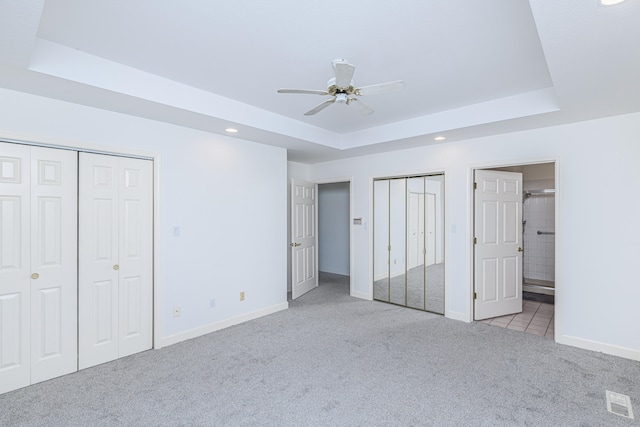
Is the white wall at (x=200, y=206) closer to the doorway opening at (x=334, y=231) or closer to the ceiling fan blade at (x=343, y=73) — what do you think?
the ceiling fan blade at (x=343, y=73)

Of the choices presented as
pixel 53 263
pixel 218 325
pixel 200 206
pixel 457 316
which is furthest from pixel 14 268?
pixel 457 316

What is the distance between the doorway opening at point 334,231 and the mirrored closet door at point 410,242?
185 cm

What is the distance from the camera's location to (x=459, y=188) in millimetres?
4258

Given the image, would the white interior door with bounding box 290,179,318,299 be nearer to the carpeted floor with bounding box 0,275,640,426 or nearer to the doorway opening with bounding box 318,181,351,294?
the doorway opening with bounding box 318,181,351,294

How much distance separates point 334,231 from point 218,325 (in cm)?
390

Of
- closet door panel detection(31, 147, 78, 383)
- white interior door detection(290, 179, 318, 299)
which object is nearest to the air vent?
white interior door detection(290, 179, 318, 299)

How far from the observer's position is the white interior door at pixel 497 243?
4.20 metres

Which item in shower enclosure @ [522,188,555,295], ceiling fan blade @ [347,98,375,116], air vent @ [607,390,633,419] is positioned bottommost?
air vent @ [607,390,633,419]

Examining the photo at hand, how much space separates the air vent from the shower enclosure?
10.7 ft

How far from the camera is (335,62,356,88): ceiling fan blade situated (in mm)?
2010

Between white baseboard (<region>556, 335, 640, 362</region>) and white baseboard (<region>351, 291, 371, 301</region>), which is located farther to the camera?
white baseboard (<region>351, 291, 371, 301</region>)

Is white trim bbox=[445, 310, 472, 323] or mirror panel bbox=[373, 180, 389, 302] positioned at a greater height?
mirror panel bbox=[373, 180, 389, 302]

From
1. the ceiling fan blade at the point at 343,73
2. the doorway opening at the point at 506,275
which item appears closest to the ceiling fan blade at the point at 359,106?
the ceiling fan blade at the point at 343,73

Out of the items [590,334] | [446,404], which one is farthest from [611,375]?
[446,404]
